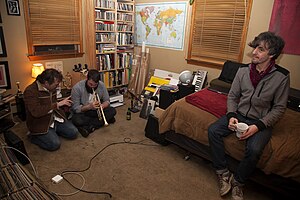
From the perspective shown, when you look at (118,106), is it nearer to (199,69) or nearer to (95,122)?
(95,122)

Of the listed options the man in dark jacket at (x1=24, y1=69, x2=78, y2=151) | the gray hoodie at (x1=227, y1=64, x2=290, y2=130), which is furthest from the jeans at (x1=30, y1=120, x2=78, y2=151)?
the gray hoodie at (x1=227, y1=64, x2=290, y2=130)

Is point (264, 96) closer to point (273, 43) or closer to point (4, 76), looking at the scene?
point (273, 43)

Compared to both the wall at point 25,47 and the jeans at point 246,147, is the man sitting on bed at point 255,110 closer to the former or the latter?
the jeans at point 246,147

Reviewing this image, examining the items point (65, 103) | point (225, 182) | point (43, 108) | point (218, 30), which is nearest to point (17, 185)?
point (43, 108)

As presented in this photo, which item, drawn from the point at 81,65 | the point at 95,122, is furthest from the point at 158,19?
the point at 95,122

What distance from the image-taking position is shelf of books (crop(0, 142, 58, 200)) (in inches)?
45.1

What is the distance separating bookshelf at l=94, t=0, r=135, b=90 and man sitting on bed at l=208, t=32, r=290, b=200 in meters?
2.61

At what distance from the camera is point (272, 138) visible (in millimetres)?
1831

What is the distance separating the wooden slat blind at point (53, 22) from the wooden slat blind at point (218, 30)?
201 centimetres

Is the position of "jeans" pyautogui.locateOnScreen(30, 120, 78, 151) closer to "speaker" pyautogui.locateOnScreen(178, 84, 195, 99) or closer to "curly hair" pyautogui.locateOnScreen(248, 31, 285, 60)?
"speaker" pyautogui.locateOnScreen(178, 84, 195, 99)

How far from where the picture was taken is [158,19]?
13.2ft

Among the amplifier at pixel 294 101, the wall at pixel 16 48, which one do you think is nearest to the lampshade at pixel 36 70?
the wall at pixel 16 48

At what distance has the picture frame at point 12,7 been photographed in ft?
9.65

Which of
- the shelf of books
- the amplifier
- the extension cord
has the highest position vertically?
the amplifier
